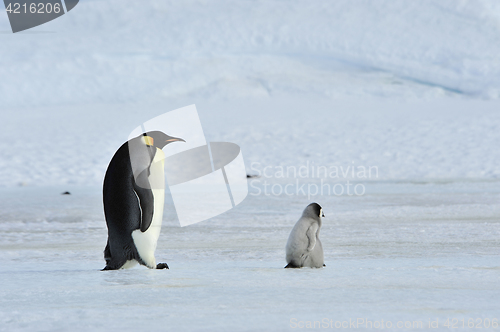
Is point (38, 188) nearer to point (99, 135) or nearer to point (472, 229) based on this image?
point (99, 135)

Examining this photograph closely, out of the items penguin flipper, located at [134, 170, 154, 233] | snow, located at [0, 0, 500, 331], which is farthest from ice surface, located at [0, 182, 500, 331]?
penguin flipper, located at [134, 170, 154, 233]

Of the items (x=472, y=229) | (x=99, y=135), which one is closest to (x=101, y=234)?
(x=472, y=229)

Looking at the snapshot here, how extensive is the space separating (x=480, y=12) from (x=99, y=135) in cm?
1541

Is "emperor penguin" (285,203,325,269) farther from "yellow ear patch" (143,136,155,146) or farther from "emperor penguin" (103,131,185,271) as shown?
"yellow ear patch" (143,136,155,146)

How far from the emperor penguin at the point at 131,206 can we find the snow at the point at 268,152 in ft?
0.29

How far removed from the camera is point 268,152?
29.8ft

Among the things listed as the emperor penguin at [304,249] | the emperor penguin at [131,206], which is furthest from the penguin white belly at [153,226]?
the emperor penguin at [304,249]

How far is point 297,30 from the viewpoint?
2039 cm

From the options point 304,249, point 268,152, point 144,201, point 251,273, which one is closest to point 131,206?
point 144,201

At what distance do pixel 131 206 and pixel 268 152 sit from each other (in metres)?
6.74

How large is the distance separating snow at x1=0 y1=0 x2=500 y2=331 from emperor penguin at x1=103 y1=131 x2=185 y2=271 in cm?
9

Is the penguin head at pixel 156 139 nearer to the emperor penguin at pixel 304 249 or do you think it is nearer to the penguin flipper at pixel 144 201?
the penguin flipper at pixel 144 201

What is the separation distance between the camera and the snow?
1.78m

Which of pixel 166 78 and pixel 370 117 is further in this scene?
pixel 166 78
